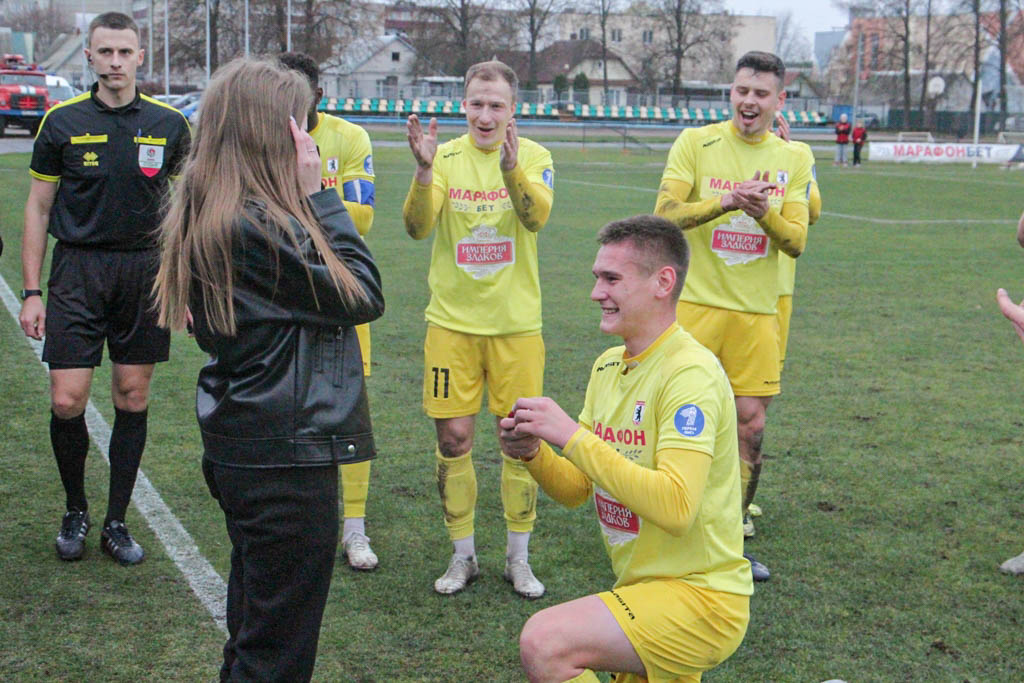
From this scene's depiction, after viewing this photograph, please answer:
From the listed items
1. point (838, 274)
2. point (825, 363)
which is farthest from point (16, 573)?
point (838, 274)

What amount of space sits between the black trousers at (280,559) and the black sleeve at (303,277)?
1.41 ft

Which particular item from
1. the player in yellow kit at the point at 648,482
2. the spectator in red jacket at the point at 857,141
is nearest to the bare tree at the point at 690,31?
the spectator in red jacket at the point at 857,141

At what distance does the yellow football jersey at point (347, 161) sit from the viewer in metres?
5.20

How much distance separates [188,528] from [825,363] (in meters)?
6.03

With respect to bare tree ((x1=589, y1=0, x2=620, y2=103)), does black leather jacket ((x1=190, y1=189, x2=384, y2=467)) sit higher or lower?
lower

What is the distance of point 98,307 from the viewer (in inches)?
194

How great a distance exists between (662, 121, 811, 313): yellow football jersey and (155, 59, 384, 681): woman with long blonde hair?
103 inches

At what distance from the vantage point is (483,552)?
536 cm

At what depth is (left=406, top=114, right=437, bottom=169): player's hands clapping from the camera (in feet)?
15.2

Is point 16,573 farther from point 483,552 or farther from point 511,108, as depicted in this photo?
point 511,108

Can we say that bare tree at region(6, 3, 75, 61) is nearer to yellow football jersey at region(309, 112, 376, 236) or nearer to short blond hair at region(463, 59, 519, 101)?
yellow football jersey at region(309, 112, 376, 236)

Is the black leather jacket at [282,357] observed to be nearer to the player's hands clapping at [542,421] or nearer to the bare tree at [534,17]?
the player's hands clapping at [542,421]

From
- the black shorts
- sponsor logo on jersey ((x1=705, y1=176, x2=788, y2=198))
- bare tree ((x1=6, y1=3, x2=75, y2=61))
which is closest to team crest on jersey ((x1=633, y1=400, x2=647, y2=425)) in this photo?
sponsor logo on jersey ((x1=705, y1=176, x2=788, y2=198))

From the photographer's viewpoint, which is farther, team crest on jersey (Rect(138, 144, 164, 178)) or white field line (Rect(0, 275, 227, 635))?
team crest on jersey (Rect(138, 144, 164, 178))
